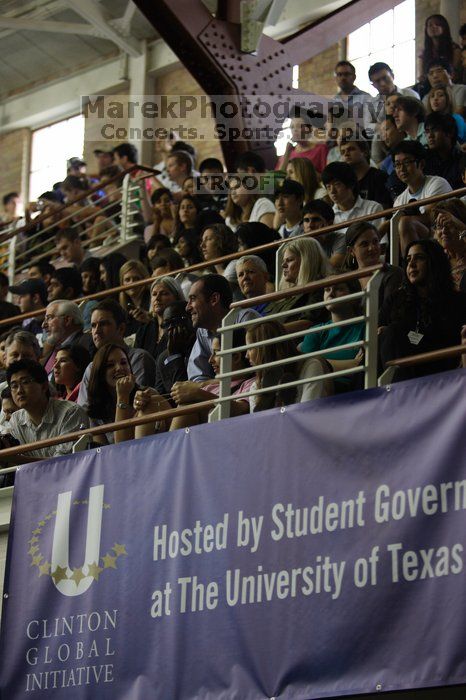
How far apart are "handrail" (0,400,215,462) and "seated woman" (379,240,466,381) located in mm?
994

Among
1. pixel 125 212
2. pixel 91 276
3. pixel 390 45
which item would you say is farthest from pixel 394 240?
pixel 390 45

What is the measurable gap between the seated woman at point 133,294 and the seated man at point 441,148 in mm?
2229

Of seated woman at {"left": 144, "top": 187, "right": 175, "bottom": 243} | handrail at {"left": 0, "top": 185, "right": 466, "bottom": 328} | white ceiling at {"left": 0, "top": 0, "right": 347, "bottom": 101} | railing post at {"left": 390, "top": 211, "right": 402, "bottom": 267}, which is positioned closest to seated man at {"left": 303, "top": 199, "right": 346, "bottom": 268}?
handrail at {"left": 0, "top": 185, "right": 466, "bottom": 328}

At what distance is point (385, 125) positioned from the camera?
10.4m

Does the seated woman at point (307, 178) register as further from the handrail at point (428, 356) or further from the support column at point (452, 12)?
the support column at point (452, 12)

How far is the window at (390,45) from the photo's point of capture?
14.6m

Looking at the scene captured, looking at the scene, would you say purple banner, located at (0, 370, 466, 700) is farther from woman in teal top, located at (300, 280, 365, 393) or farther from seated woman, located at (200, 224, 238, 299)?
seated woman, located at (200, 224, 238, 299)

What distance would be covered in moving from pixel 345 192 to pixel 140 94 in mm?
8281

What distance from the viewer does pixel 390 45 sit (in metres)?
14.8

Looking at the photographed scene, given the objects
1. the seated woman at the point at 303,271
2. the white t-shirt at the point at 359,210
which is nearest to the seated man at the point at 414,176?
the white t-shirt at the point at 359,210

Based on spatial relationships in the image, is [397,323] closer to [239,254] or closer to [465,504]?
[465,504]

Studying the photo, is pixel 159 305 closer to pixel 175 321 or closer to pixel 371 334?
pixel 175 321

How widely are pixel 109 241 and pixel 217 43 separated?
2334 mm

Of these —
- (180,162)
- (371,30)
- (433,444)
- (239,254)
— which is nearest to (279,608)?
(433,444)
